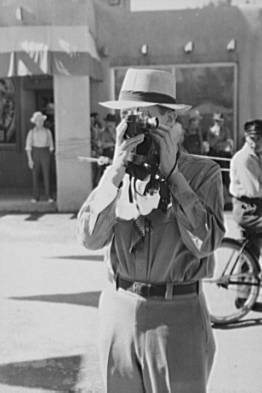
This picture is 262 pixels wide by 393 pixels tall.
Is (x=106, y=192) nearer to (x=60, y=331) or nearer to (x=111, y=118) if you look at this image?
(x=60, y=331)

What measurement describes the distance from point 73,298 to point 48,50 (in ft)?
23.8

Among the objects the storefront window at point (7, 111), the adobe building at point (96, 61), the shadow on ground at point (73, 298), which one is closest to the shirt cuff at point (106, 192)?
the shadow on ground at point (73, 298)

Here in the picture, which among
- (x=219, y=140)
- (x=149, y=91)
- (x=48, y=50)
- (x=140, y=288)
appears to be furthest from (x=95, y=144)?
(x=140, y=288)

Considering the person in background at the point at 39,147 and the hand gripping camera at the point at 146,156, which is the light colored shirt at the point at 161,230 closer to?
the hand gripping camera at the point at 146,156

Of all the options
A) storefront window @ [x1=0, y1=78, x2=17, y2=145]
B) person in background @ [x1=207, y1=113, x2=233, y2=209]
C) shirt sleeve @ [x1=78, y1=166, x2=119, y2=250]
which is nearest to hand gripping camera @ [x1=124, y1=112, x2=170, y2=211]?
shirt sleeve @ [x1=78, y1=166, x2=119, y2=250]

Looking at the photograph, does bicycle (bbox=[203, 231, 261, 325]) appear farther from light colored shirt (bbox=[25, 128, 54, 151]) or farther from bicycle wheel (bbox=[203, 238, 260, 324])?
light colored shirt (bbox=[25, 128, 54, 151])

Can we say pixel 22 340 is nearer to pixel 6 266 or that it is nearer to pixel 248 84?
pixel 6 266

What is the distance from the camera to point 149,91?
2.57 m

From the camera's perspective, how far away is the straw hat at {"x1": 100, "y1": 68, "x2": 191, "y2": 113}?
2.55 metres

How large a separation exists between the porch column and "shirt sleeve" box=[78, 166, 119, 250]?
1068cm

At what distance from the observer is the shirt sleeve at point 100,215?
253cm

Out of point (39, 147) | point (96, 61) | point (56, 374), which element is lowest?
point (56, 374)

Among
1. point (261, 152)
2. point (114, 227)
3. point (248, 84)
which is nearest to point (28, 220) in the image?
point (248, 84)

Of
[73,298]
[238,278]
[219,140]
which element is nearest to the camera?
[238,278]
